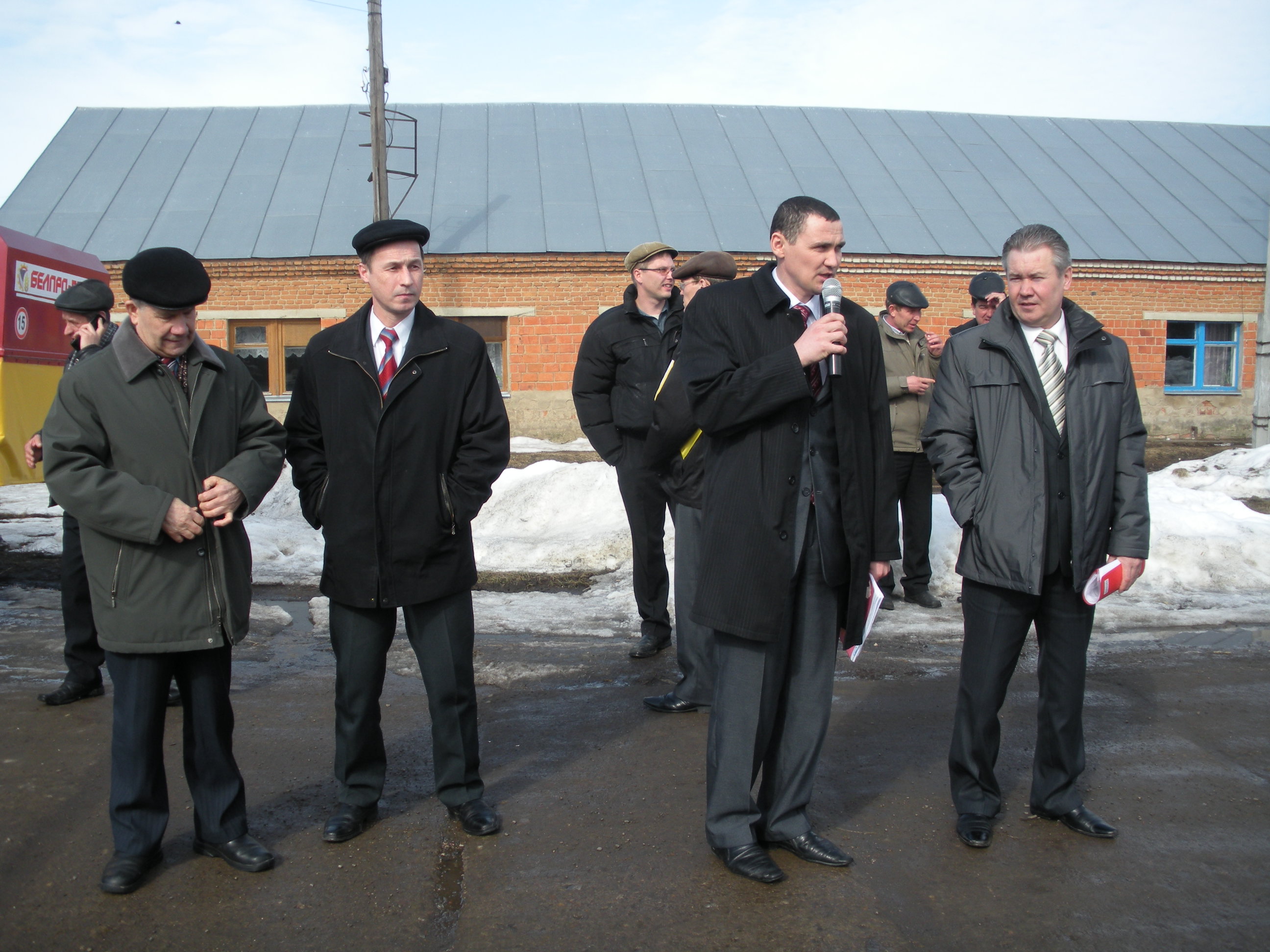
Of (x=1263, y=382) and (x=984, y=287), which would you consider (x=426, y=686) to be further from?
(x=1263, y=382)

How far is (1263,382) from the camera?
15133mm

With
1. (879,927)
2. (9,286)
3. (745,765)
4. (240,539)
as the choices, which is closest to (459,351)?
(240,539)

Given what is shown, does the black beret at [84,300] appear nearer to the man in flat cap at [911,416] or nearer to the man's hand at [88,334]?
the man's hand at [88,334]

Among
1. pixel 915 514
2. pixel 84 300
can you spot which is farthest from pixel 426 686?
pixel 915 514

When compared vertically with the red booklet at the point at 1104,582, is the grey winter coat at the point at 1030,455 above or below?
above

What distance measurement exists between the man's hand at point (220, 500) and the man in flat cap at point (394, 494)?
0.30 metres

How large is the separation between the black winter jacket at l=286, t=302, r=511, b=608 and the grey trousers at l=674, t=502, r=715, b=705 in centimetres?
151

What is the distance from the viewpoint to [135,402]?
315cm

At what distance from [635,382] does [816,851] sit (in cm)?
281

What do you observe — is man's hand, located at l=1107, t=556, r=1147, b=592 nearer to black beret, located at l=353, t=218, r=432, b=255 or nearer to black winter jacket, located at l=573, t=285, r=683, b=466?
black winter jacket, located at l=573, t=285, r=683, b=466

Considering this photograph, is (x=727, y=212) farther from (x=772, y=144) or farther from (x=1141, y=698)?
(x=1141, y=698)

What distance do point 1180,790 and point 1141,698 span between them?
1.21 m

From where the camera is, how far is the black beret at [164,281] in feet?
10.2

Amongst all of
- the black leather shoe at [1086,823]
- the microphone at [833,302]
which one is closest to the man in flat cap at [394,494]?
the microphone at [833,302]
